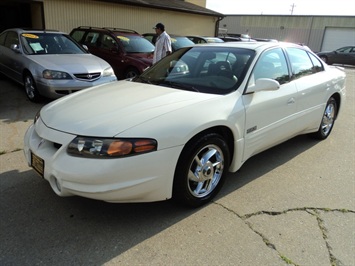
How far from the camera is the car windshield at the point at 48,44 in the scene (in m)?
6.99

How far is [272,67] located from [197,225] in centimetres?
210

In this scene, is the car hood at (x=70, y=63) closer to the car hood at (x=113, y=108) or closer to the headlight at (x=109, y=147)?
the car hood at (x=113, y=108)

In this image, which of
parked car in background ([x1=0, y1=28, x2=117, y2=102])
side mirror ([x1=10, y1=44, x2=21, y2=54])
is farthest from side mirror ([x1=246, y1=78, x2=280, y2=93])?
side mirror ([x1=10, y1=44, x2=21, y2=54])

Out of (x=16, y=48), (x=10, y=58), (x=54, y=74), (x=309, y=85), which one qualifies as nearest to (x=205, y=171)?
(x=309, y=85)

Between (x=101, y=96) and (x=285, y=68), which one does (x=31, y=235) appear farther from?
(x=285, y=68)

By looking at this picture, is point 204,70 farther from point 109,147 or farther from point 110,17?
point 110,17

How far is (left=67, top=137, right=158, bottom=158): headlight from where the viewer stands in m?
2.39

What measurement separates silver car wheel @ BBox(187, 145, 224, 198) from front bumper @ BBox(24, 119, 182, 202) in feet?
1.05

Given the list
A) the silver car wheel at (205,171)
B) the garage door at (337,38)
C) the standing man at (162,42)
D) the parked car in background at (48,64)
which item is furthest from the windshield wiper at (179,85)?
the garage door at (337,38)

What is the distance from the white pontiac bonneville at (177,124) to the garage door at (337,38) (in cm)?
3153

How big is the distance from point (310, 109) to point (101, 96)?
111 inches

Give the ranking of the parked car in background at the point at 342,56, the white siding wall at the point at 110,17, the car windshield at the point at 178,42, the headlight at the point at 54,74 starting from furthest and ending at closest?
1. the parked car in background at the point at 342,56
2. the white siding wall at the point at 110,17
3. the car windshield at the point at 178,42
4. the headlight at the point at 54,74

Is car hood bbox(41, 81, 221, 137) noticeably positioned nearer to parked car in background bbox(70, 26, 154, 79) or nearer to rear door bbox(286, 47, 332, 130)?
rear door bbox(286, 47, 332, 130)

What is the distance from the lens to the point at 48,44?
7230mm
